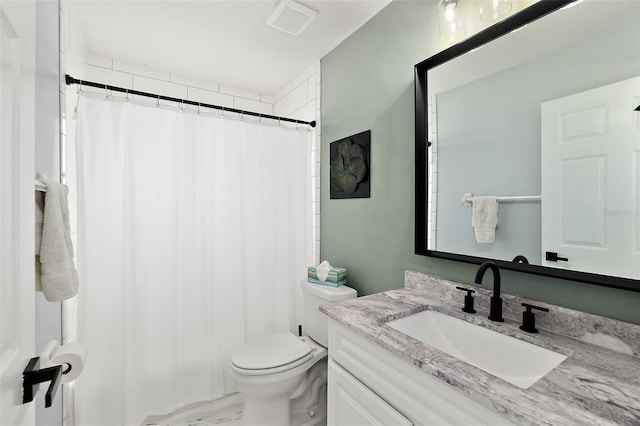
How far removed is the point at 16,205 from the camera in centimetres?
52

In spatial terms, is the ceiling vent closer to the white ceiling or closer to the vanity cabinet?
the white ceiling

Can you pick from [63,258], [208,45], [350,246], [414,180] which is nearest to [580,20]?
[414,180]

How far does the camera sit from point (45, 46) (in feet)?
3.64

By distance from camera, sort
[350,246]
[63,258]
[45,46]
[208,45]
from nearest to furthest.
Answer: [63,258] → [45,46] → [350,246] → [208,45]

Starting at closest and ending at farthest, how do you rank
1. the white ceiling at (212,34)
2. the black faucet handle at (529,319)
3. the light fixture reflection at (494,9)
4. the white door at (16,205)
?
the white door at (16,205) < the black faucet handle at (529,319) < the light fixture reflection at (494,9) < the white ceiling at (212,34)

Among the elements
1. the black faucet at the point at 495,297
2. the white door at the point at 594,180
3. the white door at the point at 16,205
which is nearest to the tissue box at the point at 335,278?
the black faucet at the point at 495,297

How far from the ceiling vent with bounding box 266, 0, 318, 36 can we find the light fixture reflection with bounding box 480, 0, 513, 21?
2.94 feet

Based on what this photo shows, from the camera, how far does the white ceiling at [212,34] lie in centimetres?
163

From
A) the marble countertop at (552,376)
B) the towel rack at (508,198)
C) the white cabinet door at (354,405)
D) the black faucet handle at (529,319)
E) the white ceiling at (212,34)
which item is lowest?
the white cabinet door at (354,405)

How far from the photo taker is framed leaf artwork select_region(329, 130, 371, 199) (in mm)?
1756

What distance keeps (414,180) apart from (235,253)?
1.21 meters

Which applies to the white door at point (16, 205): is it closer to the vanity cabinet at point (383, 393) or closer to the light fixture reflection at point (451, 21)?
the vanity cabinet at point (383, 393)

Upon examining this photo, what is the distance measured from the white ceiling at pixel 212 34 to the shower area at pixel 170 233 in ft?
0.48

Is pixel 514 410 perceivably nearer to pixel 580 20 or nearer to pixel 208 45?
pixel 580 20
